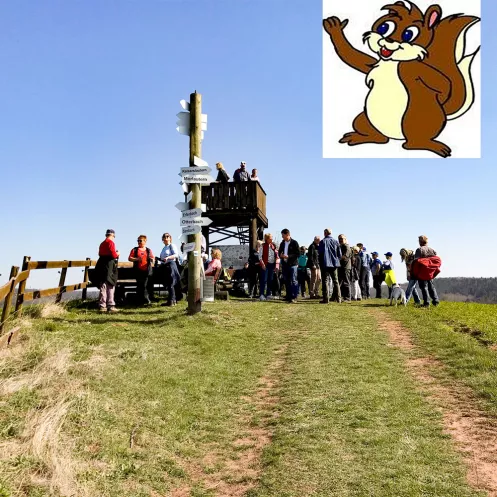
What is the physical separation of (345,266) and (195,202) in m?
6.62

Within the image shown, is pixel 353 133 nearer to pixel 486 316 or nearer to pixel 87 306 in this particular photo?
pixel 486 316

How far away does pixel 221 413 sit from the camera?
20.4ft

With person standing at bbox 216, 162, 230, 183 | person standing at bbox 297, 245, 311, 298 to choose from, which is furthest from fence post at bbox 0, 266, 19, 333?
person standing at bbox 216, 162, 230, 183

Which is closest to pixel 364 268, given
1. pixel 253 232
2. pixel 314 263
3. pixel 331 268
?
pixel 314 263

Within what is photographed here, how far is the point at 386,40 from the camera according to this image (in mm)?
11773

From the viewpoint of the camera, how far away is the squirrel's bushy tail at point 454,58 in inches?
453

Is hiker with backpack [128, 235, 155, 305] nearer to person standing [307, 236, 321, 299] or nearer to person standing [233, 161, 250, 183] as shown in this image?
person standing [307, 236, 321, 299]

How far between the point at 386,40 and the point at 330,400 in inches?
344

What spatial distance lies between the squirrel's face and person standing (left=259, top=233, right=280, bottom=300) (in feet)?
19.8

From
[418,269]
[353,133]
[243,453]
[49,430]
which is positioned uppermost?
[353,133]

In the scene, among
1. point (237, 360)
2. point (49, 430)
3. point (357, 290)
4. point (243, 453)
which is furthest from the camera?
point (357, 290)

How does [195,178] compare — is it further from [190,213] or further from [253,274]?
[253,274]

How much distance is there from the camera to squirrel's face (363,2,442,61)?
11578mm

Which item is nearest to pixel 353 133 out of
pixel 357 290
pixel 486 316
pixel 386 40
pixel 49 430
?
pixel 386 40
